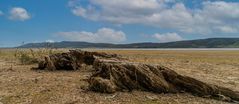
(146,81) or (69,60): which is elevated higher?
(69,60)

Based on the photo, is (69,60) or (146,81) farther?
(69,60)

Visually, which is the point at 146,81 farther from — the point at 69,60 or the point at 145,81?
the point at 69,60

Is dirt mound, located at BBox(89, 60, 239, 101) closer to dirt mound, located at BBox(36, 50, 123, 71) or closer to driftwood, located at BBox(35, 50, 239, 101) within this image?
driftwood, located at BBox(35, 50, 239, 101)

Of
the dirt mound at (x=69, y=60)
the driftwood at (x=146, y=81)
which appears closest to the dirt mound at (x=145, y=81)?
the driftwood at (x=146, y=81)

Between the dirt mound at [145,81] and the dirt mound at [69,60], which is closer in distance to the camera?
the dirt mound at [145,81]

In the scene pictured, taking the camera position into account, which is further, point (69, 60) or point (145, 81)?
point (69, 60)

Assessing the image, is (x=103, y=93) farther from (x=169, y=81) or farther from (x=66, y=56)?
(x=66, y=56)

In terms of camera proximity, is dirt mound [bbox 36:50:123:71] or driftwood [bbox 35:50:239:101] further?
dirt mound [bbox 36:50:123:71]

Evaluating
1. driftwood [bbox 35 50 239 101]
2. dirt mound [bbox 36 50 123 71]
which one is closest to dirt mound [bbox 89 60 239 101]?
driftwood [bbox 35 50 239 101]

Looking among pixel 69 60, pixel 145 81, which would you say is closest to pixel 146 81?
pixel 145 81

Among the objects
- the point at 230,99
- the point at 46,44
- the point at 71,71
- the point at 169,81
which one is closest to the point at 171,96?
the point at 169,81

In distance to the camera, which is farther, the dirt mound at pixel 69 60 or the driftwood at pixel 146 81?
the dirt mound at pixel 69 60

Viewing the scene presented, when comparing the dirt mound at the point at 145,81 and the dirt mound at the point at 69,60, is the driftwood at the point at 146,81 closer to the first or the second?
the dirt mound at the point at 145,81

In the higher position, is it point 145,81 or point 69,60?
point 69,60
